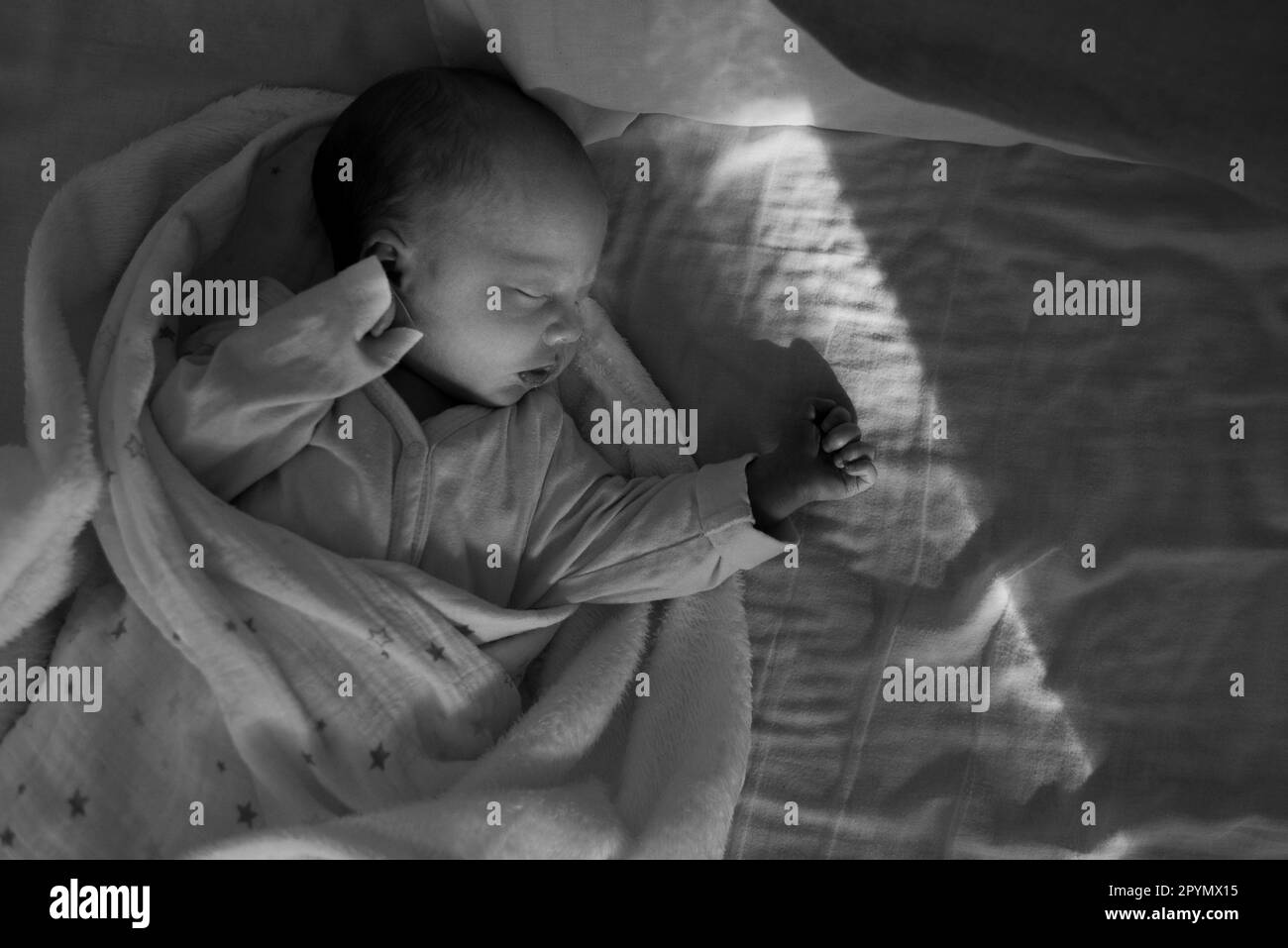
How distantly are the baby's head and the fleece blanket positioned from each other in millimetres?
211

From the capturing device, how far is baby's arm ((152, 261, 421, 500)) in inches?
50.1

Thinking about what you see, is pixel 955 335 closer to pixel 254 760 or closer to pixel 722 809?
pixel 722 809

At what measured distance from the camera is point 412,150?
1367mm

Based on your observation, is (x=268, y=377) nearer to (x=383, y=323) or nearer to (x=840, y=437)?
(x=383, y=323)

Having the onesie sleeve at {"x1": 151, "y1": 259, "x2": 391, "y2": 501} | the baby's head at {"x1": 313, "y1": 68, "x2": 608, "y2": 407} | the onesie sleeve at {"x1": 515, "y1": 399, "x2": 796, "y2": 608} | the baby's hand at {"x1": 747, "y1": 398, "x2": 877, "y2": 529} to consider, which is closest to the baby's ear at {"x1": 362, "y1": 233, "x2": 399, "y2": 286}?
the baby's head at {"x1": 313, "y1": 68, "x2": 608, "y2": 407}

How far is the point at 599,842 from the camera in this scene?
1259mm

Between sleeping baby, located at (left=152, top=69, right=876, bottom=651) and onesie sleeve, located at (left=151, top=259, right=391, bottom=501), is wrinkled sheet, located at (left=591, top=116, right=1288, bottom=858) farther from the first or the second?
onesie sleeve, located at (left=151, top=259, right=391, bottom=501)

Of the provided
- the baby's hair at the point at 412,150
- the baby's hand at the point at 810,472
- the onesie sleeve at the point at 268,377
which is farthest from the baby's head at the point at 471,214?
the baby's hand at the point at 810,472

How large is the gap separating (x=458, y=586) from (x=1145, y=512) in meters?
0.75

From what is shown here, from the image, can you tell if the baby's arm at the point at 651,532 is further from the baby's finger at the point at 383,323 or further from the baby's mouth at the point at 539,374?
the baby's finger at the point at 383,323

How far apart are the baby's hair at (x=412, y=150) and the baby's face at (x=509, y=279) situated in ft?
0.12

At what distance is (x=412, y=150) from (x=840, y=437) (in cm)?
54

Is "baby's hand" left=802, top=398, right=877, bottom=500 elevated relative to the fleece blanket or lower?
elevated
